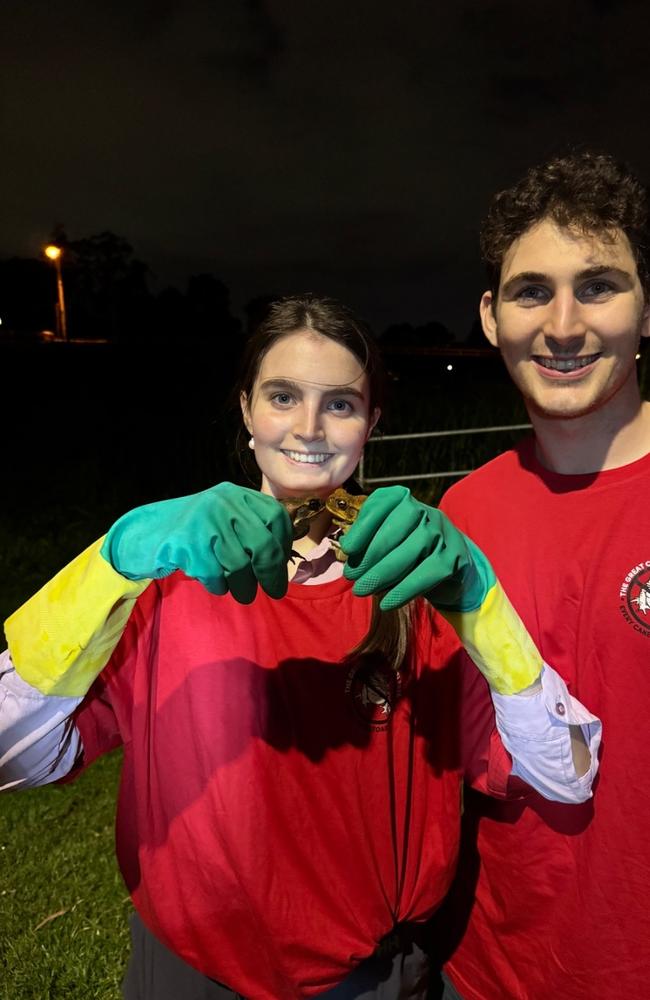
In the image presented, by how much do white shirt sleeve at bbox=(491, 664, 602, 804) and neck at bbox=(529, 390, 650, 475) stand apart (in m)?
0.54

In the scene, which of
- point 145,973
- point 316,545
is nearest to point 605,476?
point 316,545

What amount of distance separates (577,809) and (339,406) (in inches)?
38.6

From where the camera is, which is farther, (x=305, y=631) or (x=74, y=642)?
(x=305, y=631)

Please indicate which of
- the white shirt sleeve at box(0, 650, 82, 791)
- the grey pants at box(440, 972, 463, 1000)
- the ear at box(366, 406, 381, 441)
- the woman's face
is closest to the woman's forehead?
the woman's face

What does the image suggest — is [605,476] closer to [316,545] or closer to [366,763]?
[316,545]

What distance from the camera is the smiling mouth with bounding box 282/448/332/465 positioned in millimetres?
1561

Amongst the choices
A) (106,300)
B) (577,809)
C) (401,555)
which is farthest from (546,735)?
(106,300)

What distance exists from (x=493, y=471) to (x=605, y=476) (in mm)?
312

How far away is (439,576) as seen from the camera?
49.2 inches

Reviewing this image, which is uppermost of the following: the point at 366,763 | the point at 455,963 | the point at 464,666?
the point at 464,666

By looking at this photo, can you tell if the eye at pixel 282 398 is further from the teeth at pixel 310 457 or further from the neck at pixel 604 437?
the neck at pixel 604 437

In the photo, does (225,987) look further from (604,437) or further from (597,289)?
(597,289)

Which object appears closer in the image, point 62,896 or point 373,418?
point 373,418

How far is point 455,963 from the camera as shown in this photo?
70.0 inches
